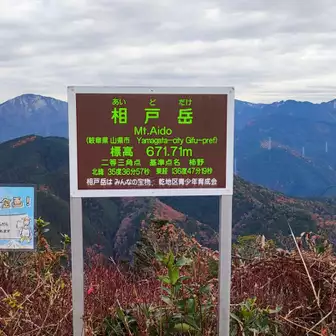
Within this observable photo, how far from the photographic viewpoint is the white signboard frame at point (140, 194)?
296cm

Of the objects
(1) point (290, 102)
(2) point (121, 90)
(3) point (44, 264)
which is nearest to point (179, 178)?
(2) point (121, 90)

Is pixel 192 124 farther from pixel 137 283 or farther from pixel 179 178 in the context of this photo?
pixel 137 283

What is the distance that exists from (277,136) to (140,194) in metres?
176

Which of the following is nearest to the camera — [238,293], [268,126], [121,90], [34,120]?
[121,90]

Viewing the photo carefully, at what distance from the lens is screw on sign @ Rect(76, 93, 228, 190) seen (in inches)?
117

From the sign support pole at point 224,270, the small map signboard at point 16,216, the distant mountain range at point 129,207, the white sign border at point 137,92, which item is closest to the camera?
the white sign border at point 137,92

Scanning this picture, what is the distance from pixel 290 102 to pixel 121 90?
Answer: 201m

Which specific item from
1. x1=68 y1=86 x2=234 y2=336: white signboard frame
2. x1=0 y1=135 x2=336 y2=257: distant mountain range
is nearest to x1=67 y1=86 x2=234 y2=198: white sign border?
x1=68 y1=86 x2=234 y2=336: white signboard frame

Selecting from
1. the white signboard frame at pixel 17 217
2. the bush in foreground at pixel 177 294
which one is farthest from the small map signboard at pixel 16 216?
the bush in foreground at pixel 177 294

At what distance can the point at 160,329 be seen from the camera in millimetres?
3068

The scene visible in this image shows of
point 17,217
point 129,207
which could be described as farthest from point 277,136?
point 17,217

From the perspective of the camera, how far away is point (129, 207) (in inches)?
1594

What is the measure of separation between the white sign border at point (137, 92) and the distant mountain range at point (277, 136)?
117997 millimetres

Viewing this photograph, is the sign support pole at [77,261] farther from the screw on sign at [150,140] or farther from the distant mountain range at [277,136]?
the distant mountain range at [277,136]
